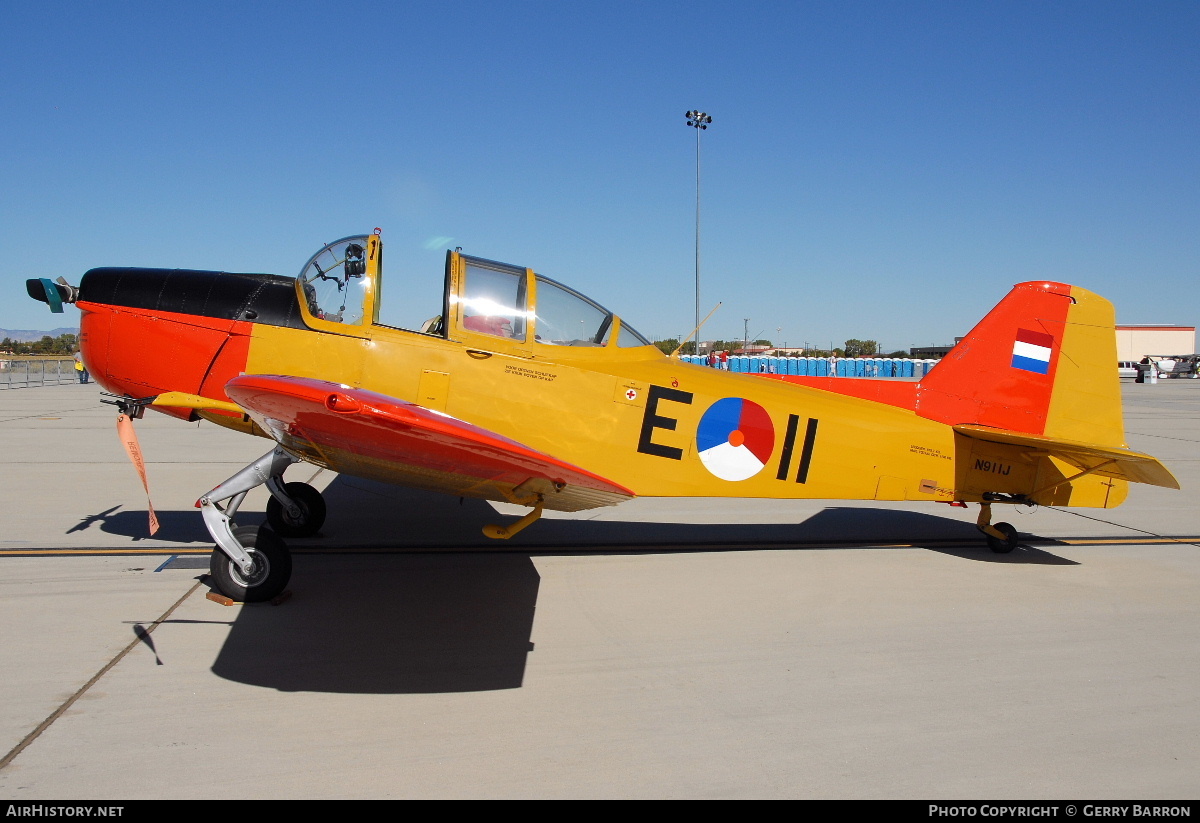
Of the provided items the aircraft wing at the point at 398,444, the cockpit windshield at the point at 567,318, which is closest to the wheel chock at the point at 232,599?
the aircraft wing at the point at 398,444

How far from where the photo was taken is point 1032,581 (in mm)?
5828

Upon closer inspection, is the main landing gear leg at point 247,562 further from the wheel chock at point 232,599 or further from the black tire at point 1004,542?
the black tire at point 1004,542

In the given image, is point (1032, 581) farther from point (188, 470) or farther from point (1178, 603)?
point (188, 470)

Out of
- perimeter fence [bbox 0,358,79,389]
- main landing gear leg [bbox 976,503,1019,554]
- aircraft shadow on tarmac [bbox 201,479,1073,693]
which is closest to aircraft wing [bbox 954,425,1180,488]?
main landing gear leg [bbox 976,503,1019,554]

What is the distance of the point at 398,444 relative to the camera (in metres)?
3.80

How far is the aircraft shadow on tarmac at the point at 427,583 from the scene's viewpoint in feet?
12.9

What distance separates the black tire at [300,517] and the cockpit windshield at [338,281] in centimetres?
213

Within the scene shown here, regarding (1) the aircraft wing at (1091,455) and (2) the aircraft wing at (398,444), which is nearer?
(2) the aircraft wing at (398,444)

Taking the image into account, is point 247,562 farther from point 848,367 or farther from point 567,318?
point 848,367

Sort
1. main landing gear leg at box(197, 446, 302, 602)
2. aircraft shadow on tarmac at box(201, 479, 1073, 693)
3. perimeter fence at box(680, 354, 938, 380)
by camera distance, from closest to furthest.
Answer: aircraft shadow on tarmac at box(201, 479, 1073, 693), main landing gear leg at box(197, 446, 302, 602), perimeter fence at box(680, 354, 938, 380)

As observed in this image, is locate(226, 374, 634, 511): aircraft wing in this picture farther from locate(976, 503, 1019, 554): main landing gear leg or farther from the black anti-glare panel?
locate(976, 503, 1019, 554): main landing gear leg

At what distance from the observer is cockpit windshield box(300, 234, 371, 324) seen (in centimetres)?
513

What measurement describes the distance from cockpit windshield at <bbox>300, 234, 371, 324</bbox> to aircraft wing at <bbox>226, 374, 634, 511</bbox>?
1.09 m
